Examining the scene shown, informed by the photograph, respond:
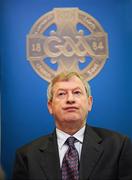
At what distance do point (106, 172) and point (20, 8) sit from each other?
151 cm

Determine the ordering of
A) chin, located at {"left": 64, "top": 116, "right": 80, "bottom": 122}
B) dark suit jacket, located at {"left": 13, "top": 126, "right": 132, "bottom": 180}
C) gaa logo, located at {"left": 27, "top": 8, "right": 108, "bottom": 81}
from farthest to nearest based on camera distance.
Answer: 1. gaa logo, located at {"left": 27, "top": 8, "right": 108, "bottom": 81}
2. chin, located at {"left": 64, "top": 116, "right": 80, "bottom": 122}
3. dark suit jacket, located at {"left": 13, "top": 126, "right": 132, "bottom": 180}

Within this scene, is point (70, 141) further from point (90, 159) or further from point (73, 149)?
point (90, 159)

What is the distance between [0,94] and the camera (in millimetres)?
2564

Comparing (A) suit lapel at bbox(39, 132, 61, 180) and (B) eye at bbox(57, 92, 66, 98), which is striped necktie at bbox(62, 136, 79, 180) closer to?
(A) suit lapel at bbox(39, 132, 61, 180)

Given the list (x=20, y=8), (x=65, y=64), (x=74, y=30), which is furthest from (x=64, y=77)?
(x=20, y=8)

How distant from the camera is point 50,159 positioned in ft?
6.71

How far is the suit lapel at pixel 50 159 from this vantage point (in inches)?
78.1

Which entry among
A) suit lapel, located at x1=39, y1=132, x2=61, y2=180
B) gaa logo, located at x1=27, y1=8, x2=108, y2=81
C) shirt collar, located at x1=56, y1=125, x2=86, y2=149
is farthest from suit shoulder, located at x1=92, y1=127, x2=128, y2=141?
gaa logo, located at x1=27, y1=8, x2=108, y2=81

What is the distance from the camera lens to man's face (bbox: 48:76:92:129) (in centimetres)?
206

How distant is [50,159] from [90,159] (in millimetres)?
259

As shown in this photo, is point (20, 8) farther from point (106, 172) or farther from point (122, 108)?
point (106, 172)

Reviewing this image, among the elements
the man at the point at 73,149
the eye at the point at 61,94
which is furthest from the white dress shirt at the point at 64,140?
the eye at the point at 61,94

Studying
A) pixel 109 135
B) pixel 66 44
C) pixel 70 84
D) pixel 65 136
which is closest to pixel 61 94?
pixel 70 84

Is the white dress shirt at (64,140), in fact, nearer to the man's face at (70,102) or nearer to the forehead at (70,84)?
the man's face at (70,102)
